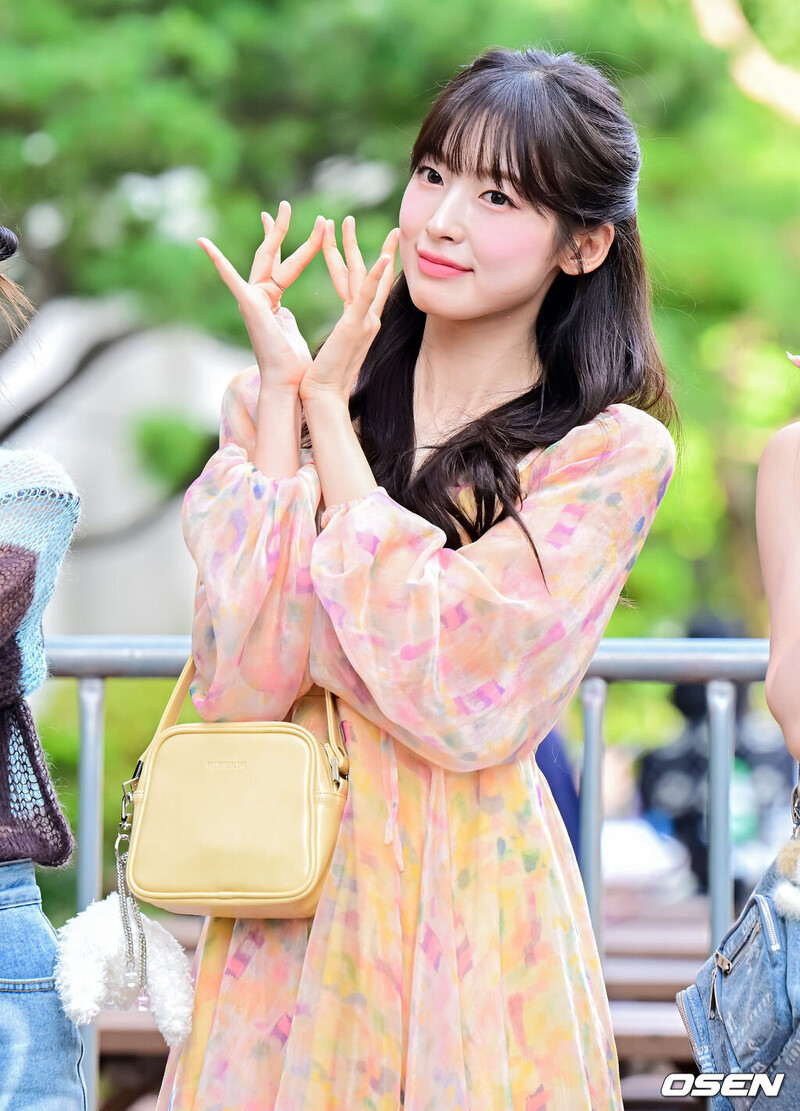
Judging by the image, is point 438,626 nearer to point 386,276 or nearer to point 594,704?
point 386,276

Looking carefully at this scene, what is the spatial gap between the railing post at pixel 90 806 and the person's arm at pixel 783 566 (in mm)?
1373

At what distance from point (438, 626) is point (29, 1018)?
2.38ft

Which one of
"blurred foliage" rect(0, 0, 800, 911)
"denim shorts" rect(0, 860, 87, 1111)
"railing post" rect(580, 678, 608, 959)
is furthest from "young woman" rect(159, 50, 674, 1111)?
"blurred foliage" rect(0, 0, 800, 911)

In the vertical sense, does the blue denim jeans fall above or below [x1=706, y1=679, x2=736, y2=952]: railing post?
above

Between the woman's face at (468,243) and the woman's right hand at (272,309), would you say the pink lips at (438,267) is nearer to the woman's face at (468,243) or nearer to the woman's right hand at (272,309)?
the woman's face at (468,243)

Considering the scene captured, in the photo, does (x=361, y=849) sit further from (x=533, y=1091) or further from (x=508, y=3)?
(x=508, y=3)

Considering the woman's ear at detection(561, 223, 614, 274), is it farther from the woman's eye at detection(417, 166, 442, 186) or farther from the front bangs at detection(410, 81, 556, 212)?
the woman's eye at detection(417, 166, 442, 186)

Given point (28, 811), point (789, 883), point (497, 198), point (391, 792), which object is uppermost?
point (497, 198)

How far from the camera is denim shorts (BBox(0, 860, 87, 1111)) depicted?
1.82m

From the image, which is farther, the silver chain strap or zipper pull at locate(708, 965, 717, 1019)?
the silver chain strap

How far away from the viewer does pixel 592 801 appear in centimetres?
269

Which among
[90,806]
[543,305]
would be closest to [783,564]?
[543,305]

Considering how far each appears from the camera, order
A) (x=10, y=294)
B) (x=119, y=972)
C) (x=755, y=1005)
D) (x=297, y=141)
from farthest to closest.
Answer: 1. (x=297, y=141)
2. (x=10, y=294)
3. (x=119, y=972)
4. (x=755, y=1005)

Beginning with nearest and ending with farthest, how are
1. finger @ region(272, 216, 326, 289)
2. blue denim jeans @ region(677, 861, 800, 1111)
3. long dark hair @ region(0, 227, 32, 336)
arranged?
blue denim jeans @ region(677, 861, 800, 1111)
finger @ region(272, 216, 326, 289)
long dark hair @ region(0, 227, 32, 336)
